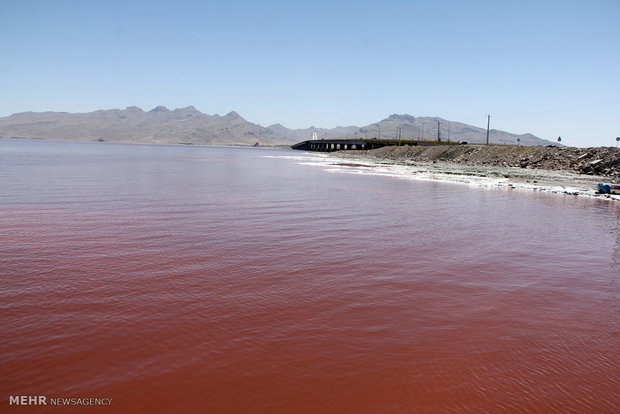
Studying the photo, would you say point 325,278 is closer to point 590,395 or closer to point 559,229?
point 590,395

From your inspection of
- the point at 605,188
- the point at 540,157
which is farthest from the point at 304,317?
the point at 540,157

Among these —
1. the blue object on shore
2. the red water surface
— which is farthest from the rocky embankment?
the red water surface

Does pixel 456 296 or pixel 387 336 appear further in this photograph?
pixel 456 296

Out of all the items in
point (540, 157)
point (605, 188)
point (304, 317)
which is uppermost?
point (540, 157)

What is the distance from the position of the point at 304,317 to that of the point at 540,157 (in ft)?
211

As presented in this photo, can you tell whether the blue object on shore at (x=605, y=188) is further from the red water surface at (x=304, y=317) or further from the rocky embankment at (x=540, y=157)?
the red water surface at (x=304, y=317)

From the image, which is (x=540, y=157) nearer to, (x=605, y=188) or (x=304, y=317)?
(x=605, y=188)

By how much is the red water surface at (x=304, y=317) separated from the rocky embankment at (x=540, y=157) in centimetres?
3980

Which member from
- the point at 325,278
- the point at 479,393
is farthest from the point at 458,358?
the point at 325,278

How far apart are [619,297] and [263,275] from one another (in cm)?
829

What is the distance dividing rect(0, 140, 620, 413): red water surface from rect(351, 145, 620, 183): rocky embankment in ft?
131

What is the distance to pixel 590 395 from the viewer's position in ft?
17.3

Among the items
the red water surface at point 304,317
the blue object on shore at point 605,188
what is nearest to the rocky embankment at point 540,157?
the blue object on shore at point 605,188

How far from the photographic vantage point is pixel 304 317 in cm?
709
